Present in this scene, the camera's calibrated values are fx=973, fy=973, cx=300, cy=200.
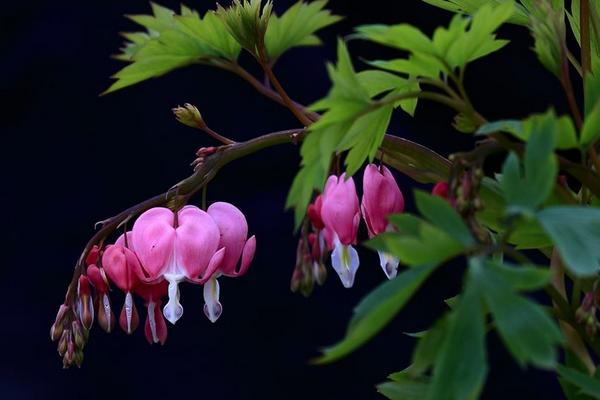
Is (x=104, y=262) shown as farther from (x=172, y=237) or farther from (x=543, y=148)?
(x=543, y=148)

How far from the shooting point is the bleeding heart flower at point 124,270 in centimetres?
87

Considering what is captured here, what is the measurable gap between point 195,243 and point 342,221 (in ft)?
0.45

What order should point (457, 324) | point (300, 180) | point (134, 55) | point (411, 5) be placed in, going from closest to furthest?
1. point (457, 324)
2. point (300, 180)
3. point (134, 55)
4. point (411, 5)

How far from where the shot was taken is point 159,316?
0.90m

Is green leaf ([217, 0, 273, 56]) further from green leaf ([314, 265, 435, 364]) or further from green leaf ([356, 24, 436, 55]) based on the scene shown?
green leaf ([314, 265, 435, 364])

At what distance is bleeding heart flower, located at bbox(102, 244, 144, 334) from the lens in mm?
874

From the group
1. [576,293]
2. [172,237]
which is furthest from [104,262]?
[576,293]

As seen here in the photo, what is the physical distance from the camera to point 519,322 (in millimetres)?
548

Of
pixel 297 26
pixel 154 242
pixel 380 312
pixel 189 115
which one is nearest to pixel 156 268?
pixel 154 242

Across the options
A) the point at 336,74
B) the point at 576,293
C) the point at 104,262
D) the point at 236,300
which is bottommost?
the point at 236,300

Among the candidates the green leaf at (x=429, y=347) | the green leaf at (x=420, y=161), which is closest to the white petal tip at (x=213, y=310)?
the green leaf at (x=420, y=161)

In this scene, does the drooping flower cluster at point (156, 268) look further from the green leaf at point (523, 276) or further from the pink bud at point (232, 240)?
the green leaf at point (523, 276)

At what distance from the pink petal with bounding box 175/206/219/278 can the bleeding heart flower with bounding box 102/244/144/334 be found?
40 mm

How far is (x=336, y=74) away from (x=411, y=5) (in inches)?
47.5
